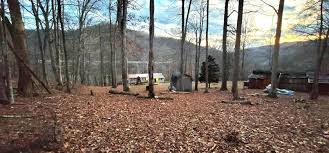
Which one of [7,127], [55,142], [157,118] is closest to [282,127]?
[157,118]

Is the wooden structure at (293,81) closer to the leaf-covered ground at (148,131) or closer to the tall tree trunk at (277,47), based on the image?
the tall tree trunk at (277,47)

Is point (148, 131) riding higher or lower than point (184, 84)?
lower

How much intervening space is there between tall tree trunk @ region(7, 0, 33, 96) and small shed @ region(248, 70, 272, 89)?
1267 inches

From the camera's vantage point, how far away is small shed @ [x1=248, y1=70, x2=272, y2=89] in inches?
1529

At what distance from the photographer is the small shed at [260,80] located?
127ft

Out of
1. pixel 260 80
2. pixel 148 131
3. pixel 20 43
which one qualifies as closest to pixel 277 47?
pixel 148 131

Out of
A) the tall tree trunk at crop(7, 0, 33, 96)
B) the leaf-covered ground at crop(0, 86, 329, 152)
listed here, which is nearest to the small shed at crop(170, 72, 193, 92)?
the leaf-covered ground at crop(0, 86, 329, 152)

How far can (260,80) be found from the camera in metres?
39.2

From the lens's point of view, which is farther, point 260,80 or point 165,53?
point 165,53

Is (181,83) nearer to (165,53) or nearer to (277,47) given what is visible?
(277,47)

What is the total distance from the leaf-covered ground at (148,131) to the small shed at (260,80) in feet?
91.4

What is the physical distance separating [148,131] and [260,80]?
33.7 meters

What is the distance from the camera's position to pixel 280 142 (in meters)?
8.04

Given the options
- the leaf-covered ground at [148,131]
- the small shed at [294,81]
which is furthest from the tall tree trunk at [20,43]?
the small shed at [294,81]
